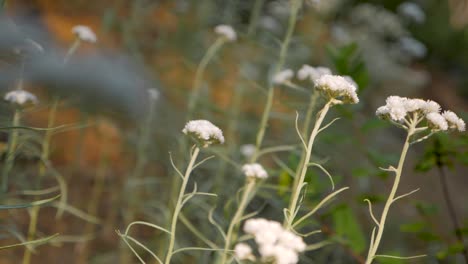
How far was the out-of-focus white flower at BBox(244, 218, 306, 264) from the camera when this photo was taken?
82 cm

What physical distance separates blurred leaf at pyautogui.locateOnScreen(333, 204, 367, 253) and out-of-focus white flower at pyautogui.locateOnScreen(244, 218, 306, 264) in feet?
2.67

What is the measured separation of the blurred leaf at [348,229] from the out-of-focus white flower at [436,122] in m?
0.62

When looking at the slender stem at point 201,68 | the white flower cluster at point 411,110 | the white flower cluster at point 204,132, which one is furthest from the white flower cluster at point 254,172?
the slender stem at point 201,68

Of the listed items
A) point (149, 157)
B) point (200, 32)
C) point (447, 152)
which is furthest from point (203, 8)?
point (447, 152)

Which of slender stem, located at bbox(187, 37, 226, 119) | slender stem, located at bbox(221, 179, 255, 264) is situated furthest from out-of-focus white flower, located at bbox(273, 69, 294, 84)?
slender stem, located at bbox(221, 179, 255, 264)

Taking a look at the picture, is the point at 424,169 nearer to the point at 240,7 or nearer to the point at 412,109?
the point at 412,109

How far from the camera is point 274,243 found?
87 cm

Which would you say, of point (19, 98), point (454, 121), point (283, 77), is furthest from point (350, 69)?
point (19, 98)

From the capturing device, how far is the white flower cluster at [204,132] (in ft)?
3.77

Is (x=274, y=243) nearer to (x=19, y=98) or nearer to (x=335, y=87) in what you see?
(x=335, y=87)

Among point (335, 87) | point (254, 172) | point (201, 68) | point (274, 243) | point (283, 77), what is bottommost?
point (274, 243)

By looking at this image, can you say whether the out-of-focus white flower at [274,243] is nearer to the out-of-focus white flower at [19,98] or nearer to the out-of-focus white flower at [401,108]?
the out-of-focus white flower at [401,108]

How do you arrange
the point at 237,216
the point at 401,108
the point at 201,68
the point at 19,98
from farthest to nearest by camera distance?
the point at 201,68, the point at 19,98, the point at 237,216, the point at 401,108

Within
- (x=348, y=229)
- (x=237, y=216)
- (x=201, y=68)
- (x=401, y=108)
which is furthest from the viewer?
(x=201, y=68)
